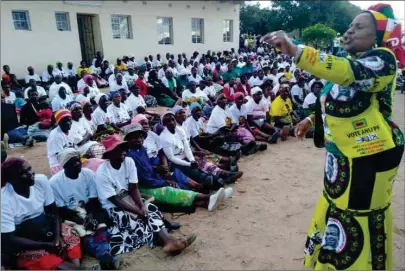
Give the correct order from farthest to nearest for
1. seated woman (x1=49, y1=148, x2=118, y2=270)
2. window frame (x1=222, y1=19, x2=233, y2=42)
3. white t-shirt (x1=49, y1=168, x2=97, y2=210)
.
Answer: window frame (x1=222, y1=19, x2=233, y2=42), white t-shirt (x1=49, y1=168, x2=97, y2=210), seated woman (x1=49, y1=148, x2=118, y2=270)

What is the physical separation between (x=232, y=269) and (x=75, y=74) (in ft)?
36.6

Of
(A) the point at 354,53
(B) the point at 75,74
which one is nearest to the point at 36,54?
(B) the point at 75,74

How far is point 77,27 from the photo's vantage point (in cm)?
1335

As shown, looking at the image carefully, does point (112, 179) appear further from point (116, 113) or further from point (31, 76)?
point (31, 76)

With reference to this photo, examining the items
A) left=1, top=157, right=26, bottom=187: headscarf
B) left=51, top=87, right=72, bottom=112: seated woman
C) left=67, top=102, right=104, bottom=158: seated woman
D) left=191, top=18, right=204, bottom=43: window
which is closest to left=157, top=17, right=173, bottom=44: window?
left=191, top=18, right=204, bottom=43: window

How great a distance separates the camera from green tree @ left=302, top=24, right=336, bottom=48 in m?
21.3

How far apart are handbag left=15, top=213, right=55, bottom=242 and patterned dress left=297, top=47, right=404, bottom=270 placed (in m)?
2.18

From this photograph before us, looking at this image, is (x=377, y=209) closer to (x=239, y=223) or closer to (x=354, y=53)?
(x=354, y=53)

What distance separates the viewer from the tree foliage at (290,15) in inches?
1098

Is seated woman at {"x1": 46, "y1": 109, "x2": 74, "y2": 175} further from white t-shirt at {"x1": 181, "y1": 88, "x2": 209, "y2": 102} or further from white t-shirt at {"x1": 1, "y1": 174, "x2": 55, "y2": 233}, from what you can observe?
white t-shirt at {"x1": 181, "y1": 88, "x2": 209, "y2": 102}

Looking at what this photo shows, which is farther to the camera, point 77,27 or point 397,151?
point 77,27

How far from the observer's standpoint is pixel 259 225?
3.67 meters

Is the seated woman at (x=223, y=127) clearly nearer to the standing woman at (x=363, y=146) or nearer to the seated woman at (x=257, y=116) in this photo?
the seated woman at (x=257, y=116)

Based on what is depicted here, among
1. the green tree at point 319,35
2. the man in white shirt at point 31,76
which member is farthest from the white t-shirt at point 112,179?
the green tree at point 319,35
